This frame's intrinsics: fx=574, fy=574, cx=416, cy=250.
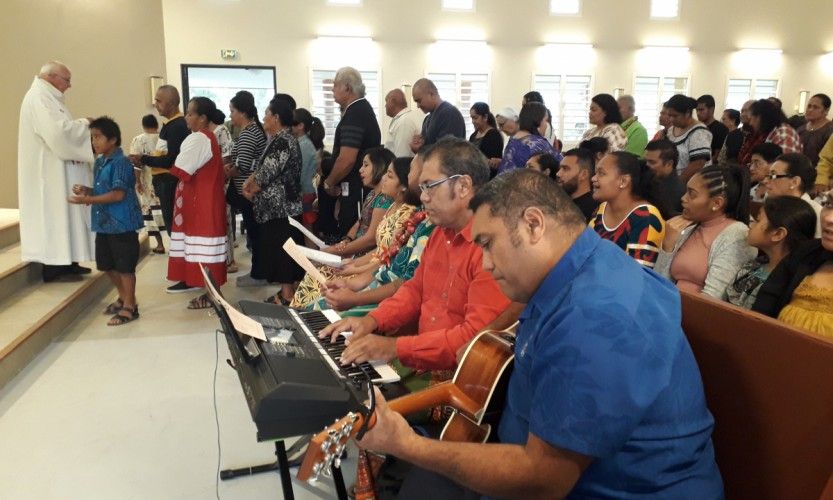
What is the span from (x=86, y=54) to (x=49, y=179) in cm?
242

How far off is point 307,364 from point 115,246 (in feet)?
9.76

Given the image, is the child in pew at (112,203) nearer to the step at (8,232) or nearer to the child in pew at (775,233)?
the step at (8,232)

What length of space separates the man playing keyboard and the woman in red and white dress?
2.25 meters

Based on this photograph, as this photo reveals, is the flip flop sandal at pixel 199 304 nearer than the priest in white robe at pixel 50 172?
No

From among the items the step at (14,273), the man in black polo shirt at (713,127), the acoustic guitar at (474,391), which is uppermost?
the man in black polo shirt at (713,127)

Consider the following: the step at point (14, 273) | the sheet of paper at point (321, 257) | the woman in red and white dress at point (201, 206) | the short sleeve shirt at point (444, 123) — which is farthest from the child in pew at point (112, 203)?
the short sleeve shirt at point (444, 123)

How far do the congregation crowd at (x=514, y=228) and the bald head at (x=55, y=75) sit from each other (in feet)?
0.05

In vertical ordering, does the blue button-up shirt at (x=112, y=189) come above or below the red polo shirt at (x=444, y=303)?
above

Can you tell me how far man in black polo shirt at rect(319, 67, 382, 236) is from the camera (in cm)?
414

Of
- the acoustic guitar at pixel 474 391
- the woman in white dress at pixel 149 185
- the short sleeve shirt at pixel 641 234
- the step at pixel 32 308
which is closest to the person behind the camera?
the acoustic guitar at pixel 474 391

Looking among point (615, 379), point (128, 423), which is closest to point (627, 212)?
point (615, 379)

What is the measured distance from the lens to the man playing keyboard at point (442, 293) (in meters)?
1.69

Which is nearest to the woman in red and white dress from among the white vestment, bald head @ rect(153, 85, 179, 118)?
bald head @ rect(153, 85, 179, 118)

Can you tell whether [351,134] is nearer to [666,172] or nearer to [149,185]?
[666,172]
